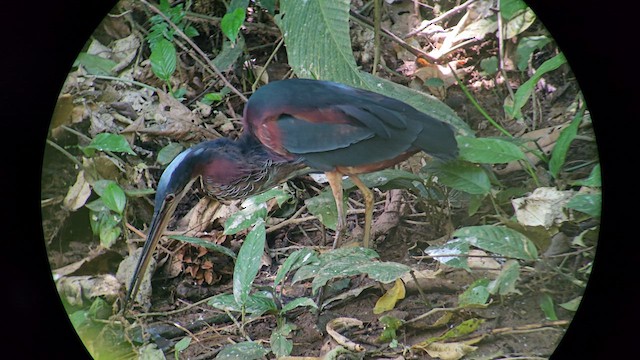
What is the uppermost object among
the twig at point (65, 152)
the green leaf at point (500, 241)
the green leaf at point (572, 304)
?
the twig at point (65, 152)

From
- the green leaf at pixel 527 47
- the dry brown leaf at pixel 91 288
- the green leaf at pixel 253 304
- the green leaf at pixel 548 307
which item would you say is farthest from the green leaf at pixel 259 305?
the green leaf at pixel 527 47

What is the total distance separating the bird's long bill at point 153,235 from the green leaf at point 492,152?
0.46 metres

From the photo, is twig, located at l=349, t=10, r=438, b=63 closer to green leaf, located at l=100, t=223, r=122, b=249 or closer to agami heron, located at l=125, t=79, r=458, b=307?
agami heron, located at l=125, t=79, r=458, b=307

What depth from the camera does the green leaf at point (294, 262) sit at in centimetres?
129

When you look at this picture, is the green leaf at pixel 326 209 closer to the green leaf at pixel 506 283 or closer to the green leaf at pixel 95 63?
the green leaf at pixel 506 283

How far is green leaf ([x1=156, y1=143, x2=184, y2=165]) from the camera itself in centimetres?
131

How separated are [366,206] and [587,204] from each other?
36cm

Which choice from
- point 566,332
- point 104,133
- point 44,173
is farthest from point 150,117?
point 566,332

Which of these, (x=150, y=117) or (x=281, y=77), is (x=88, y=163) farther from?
(x=281, y=77)

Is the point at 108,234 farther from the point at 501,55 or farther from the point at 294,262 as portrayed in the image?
the point at 501,55

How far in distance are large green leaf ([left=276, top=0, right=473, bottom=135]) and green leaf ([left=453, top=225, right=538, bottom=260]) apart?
0.18 meters

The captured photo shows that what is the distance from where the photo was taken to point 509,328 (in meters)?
1.26

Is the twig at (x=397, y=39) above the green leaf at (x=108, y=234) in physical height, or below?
above

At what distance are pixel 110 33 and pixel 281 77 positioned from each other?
31 centimetres
